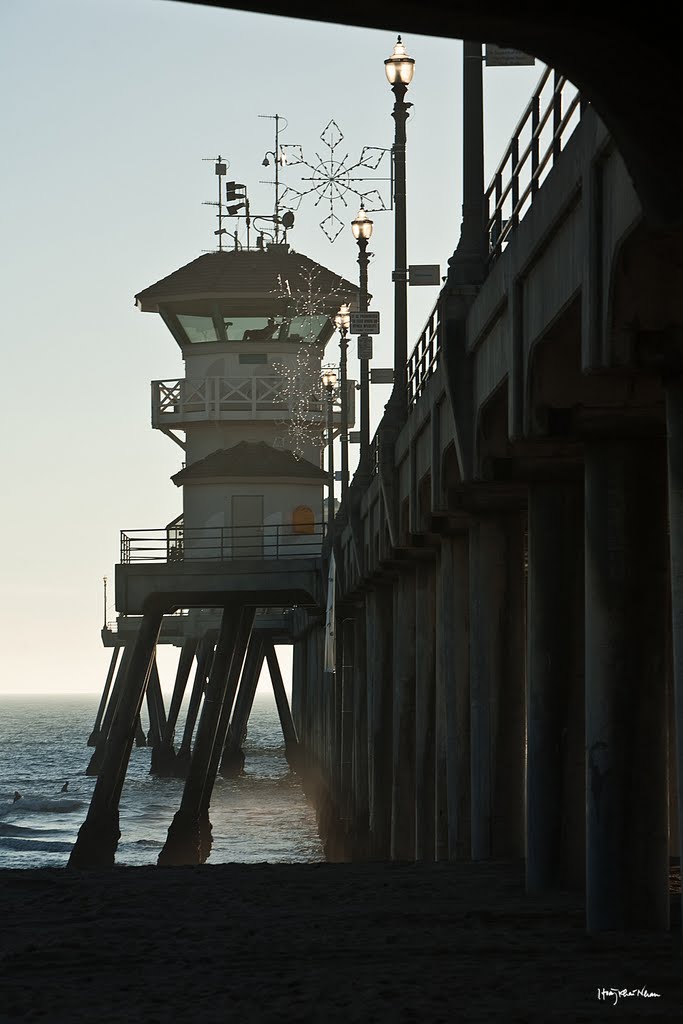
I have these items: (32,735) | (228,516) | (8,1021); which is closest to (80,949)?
(8,1021)

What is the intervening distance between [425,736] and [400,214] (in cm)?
830

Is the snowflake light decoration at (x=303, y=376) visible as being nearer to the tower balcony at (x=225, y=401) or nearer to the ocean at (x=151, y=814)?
the tower balcony at (x=225, y=401)

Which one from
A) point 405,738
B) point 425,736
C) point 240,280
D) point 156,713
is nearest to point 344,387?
point 240,280

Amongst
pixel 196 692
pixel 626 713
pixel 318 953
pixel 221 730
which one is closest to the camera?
pixel 318 953

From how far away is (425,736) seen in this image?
2272 centimetres

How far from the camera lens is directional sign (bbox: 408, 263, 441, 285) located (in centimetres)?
2444

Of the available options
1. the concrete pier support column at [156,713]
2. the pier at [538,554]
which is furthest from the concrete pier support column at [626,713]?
the concrete pier support column at [156,713]

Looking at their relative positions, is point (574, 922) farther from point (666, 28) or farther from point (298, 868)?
point (666, 28)

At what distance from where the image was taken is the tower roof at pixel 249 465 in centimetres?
5253

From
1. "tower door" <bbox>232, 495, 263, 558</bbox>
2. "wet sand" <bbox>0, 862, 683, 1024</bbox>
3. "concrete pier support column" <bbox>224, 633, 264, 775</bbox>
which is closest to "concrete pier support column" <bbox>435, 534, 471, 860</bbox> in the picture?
"wet sand" <bbox>0, 862, 683, 1024</bbox>

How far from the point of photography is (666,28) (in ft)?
19.2

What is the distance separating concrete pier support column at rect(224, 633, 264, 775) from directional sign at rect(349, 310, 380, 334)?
1519 inches

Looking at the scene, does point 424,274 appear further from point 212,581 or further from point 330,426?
point 330,426

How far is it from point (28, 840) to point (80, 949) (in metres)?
37.1
